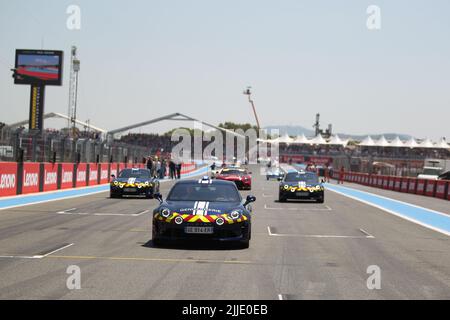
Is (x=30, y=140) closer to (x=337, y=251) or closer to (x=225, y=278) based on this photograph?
(x=337, y=251)

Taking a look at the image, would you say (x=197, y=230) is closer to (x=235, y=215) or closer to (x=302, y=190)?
(x=235, y=215)

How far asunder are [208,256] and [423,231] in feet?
24.9

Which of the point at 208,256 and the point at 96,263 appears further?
the point at 208,256

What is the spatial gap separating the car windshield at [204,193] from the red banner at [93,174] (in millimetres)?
24240

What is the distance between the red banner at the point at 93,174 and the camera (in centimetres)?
3706

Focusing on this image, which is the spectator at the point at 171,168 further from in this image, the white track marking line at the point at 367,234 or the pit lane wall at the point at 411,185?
the white track marking line at the point at 367,234

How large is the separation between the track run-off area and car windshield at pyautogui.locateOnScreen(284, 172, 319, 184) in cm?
814

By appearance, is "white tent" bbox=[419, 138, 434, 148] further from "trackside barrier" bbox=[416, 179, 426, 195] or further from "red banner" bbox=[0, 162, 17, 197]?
"red banner" bbox=[0, 162, 17, 197]

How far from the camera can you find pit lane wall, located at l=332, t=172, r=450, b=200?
115 ft

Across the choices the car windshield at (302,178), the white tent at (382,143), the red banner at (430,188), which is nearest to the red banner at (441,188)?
the red banner at (430,188)

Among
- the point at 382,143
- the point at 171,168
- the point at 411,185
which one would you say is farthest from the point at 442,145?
the point at 411,185

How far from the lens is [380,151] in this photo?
135750 mm

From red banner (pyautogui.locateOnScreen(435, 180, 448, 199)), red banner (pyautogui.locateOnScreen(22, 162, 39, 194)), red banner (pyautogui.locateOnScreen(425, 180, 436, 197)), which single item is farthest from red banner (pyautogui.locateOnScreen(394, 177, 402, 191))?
red banner (pyautogui.locateOnScreen(22, 162, 39, 194))
